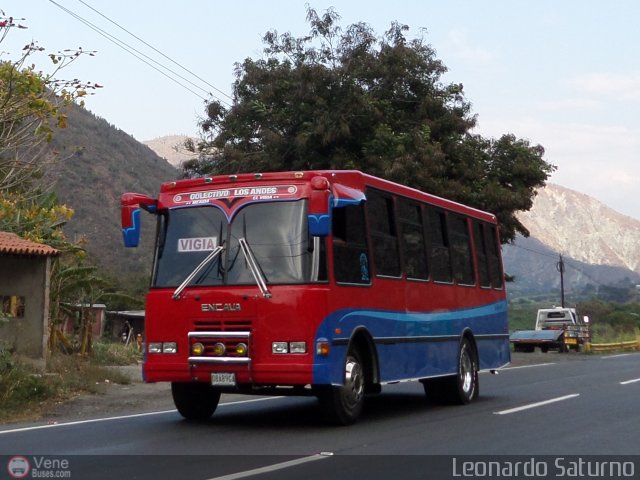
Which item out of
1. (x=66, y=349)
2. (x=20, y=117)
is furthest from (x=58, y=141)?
(x=20, y=117)

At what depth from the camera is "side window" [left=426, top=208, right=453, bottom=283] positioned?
51.1 ft

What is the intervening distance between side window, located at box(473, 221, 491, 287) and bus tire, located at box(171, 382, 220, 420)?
19.5 ft

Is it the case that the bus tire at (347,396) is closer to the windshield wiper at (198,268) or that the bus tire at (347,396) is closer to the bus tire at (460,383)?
the windshield wiper at (198,268)

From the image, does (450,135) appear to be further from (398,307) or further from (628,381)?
(398,307)

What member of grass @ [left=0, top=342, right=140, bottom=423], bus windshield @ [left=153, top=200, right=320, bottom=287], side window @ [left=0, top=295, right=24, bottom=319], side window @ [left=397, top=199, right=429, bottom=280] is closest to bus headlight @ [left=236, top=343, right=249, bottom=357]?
bus windshield @ [left=153, top=200, right=320, bottom=287]

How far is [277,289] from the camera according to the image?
12.1m

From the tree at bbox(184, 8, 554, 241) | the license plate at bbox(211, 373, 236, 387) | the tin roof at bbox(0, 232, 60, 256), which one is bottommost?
the license plate at bbox(211, 373, 236, 387)

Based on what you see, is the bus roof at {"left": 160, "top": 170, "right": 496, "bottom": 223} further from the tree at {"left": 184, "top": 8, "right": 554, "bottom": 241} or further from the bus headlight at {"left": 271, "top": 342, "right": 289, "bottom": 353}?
the tree at {"left": 184, "top": 8, "right": 554, "bottom": 241}

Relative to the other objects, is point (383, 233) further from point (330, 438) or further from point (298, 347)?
point (330, 438)

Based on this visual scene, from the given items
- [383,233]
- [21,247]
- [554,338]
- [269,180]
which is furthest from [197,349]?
[554,338]

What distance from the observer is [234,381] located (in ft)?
39.4

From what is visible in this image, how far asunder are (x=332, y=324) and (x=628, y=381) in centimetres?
1138

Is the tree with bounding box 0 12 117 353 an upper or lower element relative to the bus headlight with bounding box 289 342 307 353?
upper

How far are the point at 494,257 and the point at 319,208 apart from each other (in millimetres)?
7687
